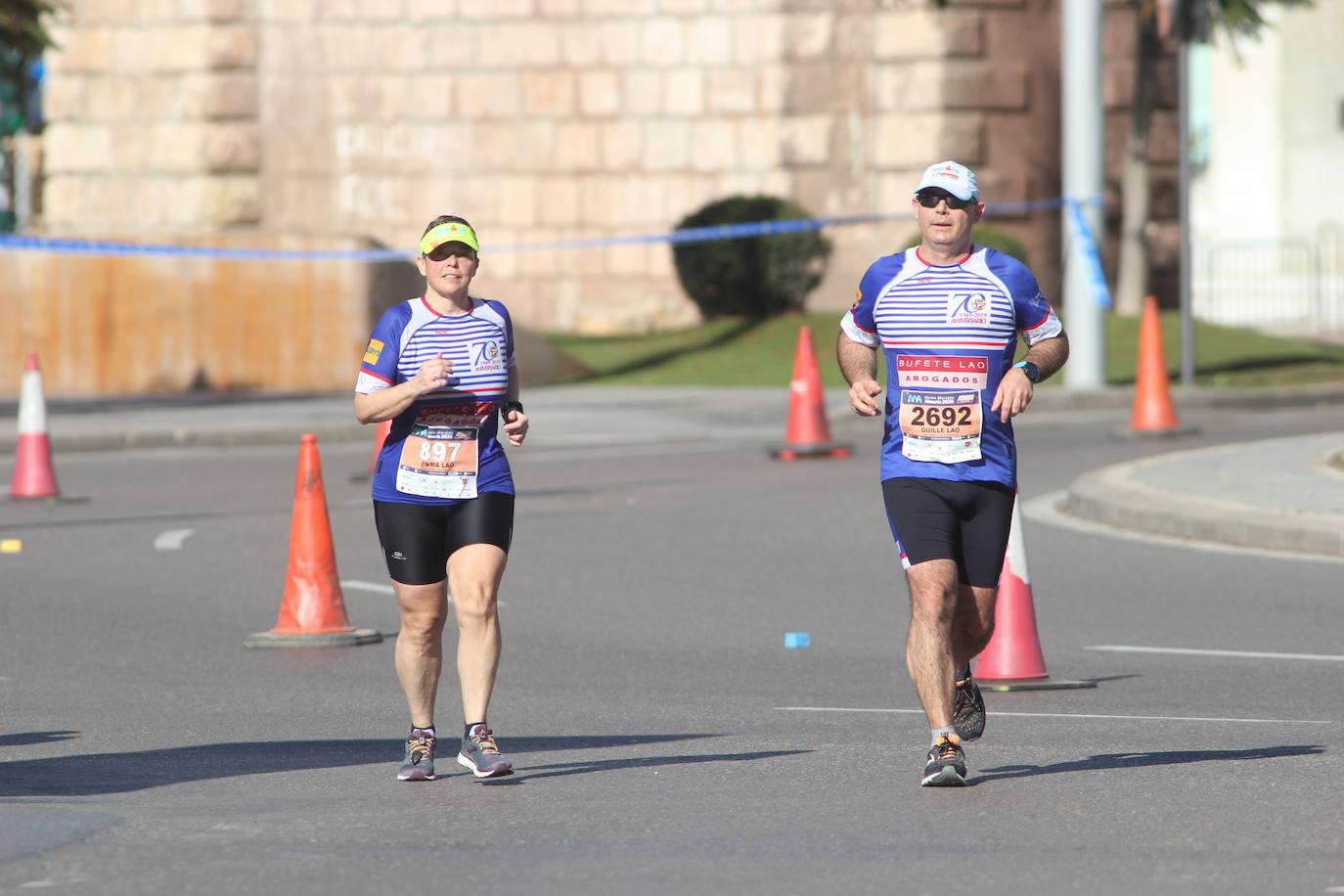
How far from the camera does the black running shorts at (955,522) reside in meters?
7.04

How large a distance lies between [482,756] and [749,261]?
22.3m

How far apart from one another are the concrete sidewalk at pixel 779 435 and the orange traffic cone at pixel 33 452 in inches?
168

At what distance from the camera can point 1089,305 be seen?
23141mm

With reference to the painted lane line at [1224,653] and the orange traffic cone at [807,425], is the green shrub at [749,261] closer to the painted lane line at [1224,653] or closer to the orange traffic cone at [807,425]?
the orange traffic cone at [807,425]

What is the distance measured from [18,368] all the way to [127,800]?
19.0 metres

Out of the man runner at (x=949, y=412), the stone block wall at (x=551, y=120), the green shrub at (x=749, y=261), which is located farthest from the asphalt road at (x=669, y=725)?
the stone block wall at (x=551, y=120)

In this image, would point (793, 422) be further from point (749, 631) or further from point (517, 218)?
point (517, 218)

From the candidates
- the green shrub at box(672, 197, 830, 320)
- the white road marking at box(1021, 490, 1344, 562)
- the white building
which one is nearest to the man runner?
the white road marking at box(1021, 490, 1344, 562)

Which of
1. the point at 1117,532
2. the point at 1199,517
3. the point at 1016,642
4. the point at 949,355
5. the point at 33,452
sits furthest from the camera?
the point at 33,452

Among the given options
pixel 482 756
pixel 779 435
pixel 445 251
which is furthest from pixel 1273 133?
pixel 482 756

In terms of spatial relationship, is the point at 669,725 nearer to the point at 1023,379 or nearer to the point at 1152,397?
the point at 1023,379

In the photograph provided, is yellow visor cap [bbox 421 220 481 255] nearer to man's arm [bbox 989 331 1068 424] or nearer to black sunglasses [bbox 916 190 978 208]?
black sunglasses [bbox 916 190 978 208]

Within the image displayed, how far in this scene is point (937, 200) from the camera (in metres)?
7.09

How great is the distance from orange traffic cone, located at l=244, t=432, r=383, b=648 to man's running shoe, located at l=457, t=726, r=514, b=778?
3131 mm
